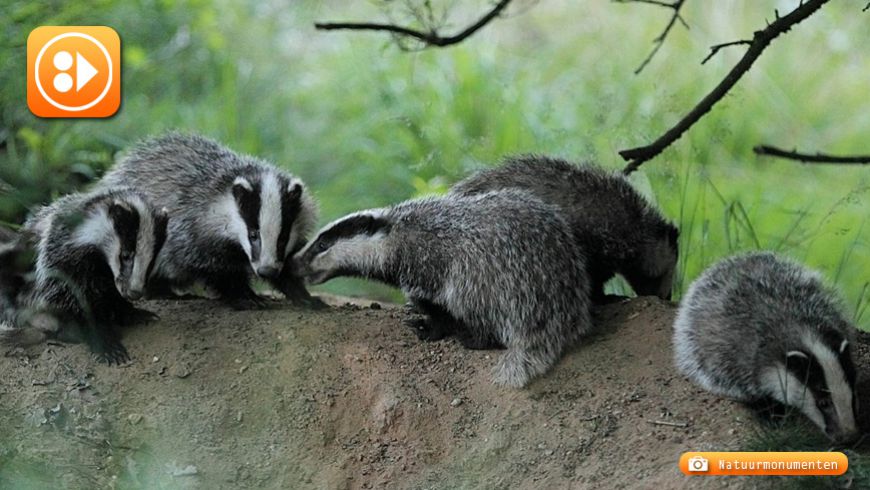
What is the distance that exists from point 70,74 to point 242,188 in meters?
0.80

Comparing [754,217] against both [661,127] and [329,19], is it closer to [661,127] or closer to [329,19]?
[661,127]

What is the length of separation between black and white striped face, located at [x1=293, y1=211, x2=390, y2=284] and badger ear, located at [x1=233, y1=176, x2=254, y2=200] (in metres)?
0.27

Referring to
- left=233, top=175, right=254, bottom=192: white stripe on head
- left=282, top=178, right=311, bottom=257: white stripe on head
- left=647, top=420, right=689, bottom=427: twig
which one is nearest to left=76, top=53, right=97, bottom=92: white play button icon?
left=233, top=175, right=254, bottom=192: white stripe on head

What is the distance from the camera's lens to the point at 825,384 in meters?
2.85

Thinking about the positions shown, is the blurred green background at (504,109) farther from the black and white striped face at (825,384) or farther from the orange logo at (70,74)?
the black and white striped face at (825,384)

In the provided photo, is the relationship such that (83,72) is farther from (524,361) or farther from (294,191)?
(524,361)

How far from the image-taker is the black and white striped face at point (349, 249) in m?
3.56

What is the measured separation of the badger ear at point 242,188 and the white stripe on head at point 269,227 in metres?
0.04

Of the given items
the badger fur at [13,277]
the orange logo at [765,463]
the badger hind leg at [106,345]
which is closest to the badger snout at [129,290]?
the badger hind leg at [106,345]

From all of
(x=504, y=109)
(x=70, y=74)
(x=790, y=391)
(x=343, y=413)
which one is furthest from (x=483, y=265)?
(x=504, y=109)

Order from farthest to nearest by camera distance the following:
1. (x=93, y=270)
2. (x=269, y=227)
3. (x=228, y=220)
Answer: (x=228, y=220)
(x=269, y=227)
(x=93, y=270)

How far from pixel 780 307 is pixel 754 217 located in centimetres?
164

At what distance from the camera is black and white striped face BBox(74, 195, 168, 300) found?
3385mm

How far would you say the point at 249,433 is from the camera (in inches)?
123
